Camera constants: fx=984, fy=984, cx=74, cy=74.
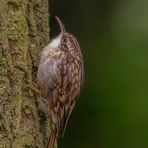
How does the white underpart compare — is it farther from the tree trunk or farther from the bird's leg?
the bird's leg

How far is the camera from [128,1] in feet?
29.4

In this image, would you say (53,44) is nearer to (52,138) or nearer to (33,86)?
(33,86)

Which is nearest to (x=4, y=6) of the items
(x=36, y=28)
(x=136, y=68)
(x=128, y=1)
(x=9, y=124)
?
(x=36, y=28)

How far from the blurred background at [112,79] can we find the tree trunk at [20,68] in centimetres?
212

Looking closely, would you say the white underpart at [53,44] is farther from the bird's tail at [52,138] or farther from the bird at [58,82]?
the bird's tail at [52,138]

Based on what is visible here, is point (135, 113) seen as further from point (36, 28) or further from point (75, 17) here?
point (36, 28)

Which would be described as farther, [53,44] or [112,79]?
[112,79]

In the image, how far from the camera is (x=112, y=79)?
8375 millimetres

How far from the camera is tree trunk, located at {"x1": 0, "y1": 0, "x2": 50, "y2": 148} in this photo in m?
5.50

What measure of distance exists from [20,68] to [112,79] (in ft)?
8.75

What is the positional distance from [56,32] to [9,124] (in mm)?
3266

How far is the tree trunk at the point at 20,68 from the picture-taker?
5500 millimetres

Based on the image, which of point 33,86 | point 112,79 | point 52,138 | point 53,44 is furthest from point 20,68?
point 112,79

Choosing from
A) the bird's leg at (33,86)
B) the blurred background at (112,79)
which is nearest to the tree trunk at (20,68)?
the bird's leg at (33,86)
